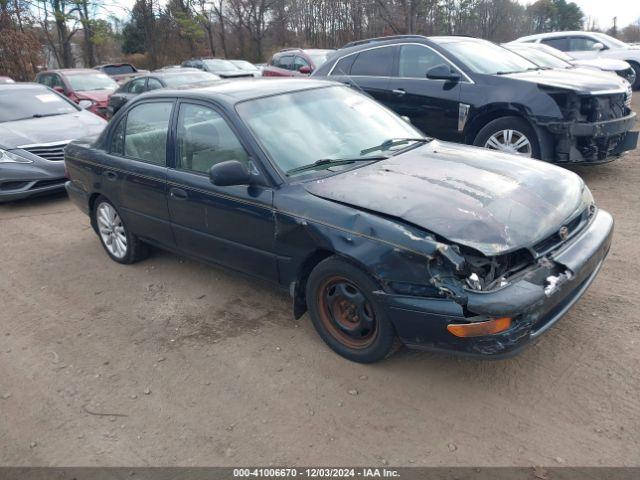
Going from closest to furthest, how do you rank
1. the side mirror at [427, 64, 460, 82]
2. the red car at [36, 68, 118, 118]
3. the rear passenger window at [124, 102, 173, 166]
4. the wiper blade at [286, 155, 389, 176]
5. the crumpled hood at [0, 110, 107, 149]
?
the wiper blade at [286, 155, 389, 176], the rear passenger window at [124, 102, 173, 166], the side mirror at [427, 64, 460, 82], the crumpled hood at [0, 110, 107, 149], the red car at [36, 68, 118, 118]

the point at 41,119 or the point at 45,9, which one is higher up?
the point at 45,9

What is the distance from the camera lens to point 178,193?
13.7ft

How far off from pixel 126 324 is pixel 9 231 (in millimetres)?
3398

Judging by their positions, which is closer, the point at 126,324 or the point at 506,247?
the point at 506,247

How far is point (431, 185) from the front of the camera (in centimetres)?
331

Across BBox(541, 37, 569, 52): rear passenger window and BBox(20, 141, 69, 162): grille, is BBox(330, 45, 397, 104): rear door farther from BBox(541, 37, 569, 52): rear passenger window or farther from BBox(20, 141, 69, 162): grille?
BBox(541, 37, 569, 52): rear passenger window

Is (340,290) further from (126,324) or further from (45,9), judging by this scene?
(45,9)

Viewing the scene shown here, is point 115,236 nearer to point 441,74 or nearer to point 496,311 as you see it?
point 496,311

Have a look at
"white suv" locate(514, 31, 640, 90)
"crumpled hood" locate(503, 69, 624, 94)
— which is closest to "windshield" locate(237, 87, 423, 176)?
"crumpled hood" locate(503, 69, 624, 94)

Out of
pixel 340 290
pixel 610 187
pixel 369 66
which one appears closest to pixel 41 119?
pixel 369 66

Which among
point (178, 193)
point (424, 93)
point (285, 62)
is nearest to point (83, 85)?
point (285, 62)

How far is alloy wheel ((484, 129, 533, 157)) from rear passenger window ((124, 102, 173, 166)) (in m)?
3.95

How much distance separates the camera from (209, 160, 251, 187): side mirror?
3.43 metres

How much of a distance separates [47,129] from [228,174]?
18.8ft
